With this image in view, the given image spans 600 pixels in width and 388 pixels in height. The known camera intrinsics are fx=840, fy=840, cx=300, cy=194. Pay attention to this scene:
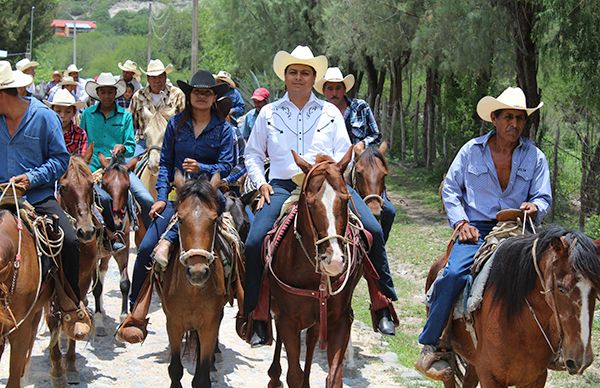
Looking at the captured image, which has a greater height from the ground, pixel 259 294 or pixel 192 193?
pixel 192 193

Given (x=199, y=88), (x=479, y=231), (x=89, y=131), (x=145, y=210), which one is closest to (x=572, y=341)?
(x=479, y=231)

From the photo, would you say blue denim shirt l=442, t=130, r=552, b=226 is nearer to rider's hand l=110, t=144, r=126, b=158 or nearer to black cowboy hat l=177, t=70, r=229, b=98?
black cowboy hat l=177, t=70, r=229, b=98

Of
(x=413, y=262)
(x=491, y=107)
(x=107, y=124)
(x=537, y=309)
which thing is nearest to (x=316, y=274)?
(x=537, y=309)

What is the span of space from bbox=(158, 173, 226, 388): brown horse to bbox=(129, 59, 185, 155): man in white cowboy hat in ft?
18.5

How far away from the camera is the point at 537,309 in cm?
575

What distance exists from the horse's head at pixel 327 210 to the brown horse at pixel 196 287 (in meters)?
0.97

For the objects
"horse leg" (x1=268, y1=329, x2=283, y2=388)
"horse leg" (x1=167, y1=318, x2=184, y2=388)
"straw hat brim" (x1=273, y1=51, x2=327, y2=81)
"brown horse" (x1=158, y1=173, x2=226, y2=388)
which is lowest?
"horse leg" (x1=268, y1=329, x2=283, y2=388)

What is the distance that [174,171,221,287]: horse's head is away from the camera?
21.5 feet

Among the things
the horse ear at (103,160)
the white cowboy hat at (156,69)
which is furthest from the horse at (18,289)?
the white cowboy hat at (156,69)

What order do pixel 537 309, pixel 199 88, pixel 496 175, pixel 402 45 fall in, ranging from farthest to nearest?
pixel 402 45 → pixel 199 88 → pixel 496 175 → pixel 537 309

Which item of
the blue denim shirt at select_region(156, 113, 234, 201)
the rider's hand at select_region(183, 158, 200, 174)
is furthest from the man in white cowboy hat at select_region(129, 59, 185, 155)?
the rider's hand at select_region(183, 158, 200, 174)

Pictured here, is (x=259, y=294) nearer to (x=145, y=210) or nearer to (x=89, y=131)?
(x=145, y=210)

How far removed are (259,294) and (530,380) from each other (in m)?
2.24

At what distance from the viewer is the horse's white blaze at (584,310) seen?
17.2 feet
